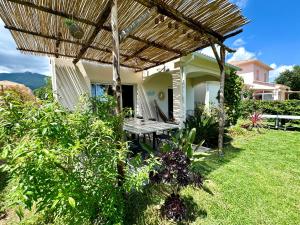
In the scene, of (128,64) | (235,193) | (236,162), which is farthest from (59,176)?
(128,64)

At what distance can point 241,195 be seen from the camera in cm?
379

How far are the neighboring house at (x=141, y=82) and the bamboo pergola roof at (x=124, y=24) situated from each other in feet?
3.13

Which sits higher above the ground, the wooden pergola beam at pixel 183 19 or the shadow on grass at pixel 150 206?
the wooden pergola beam at pixel 183 19

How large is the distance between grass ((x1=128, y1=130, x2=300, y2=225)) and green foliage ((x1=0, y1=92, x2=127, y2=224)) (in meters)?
0.87

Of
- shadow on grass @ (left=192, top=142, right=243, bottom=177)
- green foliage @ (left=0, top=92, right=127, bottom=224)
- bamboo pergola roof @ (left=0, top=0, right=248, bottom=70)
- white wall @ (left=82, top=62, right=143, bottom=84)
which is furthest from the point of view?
white wall @ (left=82, top=62, right=143, bottom=84)

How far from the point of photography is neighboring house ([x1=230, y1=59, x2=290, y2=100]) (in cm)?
2592

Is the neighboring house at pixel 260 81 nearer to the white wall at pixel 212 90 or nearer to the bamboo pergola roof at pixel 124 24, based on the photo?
the white wall at pixel 212 90

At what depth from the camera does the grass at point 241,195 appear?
3.13 meters

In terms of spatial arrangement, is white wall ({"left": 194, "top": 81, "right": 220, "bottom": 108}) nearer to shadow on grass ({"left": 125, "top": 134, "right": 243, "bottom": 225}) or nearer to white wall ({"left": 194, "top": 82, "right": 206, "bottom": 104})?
white wall ({"left": 194, "top": 82, "right": 206, "bottom": 104})

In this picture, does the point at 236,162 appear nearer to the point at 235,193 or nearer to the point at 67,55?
the point at 235,193

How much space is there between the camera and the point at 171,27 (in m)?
5.14

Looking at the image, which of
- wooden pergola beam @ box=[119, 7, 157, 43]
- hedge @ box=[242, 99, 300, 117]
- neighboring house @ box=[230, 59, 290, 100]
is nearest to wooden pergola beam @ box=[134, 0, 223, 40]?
wooden pergola beam @ box=[119, 7, 157, 43]

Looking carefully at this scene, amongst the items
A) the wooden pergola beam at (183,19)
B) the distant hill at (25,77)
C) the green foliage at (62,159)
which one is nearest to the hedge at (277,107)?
the wooden pergola beam at (183,19)

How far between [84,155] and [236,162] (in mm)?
4526
